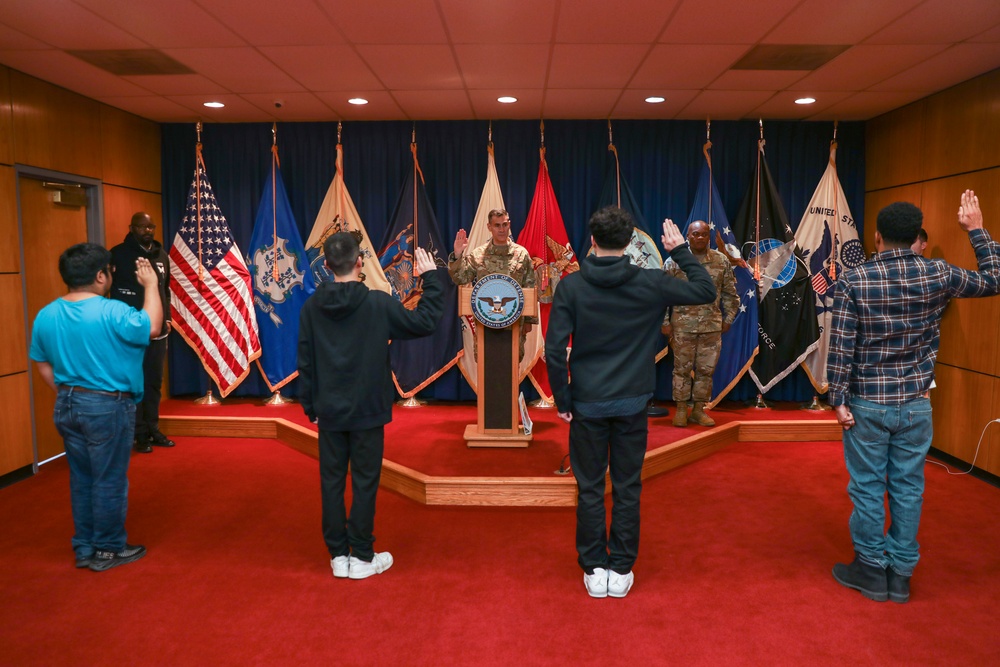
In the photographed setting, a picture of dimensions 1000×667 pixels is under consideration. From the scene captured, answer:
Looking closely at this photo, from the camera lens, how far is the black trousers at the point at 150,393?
206 inches

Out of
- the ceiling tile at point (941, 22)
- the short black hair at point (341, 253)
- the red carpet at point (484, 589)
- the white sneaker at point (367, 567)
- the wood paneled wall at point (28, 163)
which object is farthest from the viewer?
the wood paneled wall at point (28, 163)

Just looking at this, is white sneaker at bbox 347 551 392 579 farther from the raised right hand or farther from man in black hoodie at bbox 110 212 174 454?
the raised right hand

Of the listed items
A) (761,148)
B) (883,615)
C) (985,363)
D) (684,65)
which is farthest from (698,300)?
(761,148)

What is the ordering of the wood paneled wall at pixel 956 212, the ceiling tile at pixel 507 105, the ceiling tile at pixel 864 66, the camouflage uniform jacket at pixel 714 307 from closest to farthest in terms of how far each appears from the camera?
the ceiling tile at pixel 864 66
the wood paneled wall at pixel 956 212
the ceiling tile at pixel 507 105
the camouflage uniform jacket at pixel 714 307

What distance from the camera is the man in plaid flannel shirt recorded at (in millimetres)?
2736

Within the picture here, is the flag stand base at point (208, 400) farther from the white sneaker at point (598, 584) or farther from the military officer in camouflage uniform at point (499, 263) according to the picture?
the white sneaker at point (598, 584)

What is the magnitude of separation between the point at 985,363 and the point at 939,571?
2.21 metres

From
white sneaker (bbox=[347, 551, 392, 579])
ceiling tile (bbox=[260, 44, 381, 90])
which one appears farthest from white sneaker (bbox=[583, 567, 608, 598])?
ceiling tile (bbox=[260, 44, 381, 90])

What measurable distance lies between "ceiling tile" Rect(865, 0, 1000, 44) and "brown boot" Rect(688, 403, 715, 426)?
2883 mm

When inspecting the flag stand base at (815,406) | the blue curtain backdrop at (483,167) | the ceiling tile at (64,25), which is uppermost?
the ceiling tile at (64,25)

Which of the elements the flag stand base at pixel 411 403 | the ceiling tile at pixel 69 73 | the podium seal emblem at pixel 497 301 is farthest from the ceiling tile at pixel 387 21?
the flag stand base at pixel 411 403

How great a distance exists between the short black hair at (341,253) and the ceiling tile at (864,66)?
3.41 meters

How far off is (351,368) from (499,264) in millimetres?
2493

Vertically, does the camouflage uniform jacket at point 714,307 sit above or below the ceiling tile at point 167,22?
below
